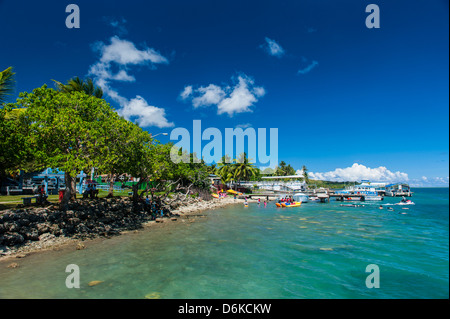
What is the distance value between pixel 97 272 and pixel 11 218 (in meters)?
8.19

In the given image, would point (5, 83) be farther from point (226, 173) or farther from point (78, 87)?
point (226, 173)

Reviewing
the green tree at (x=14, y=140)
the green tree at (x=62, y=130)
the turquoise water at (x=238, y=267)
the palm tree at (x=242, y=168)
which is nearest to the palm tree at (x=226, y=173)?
the palm tree at (x=242, y=168)

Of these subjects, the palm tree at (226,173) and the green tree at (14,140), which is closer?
the green tree at (14,140)

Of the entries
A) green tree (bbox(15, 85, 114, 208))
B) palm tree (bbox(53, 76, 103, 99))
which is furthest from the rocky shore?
palm tree (bbox(53, 76, 103, 99))

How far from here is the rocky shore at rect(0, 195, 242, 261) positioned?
14195mm

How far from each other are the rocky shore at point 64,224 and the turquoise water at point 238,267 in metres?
1.53

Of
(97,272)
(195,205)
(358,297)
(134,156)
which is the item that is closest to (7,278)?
(97,272)

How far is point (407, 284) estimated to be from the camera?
1187 centimetres

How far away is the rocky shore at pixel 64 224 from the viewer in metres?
14.2

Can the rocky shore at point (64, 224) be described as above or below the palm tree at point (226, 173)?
below

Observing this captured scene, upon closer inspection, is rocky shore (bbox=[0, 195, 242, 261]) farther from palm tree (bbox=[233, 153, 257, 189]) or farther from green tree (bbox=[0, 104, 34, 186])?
palm tree (bbox=[233, 153, 257, 189])

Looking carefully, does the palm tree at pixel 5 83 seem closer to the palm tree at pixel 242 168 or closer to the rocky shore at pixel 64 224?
the rocky shore at pixel 64 224

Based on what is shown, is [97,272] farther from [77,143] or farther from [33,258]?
[77,143]

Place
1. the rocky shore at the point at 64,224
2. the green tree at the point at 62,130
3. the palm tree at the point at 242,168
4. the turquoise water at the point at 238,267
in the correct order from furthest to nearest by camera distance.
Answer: the palm tree at the point at 242,168, the green tree at the point at 62,130, the rocky shore at the point at 64,224, the turquoise water at the point at 238,267
